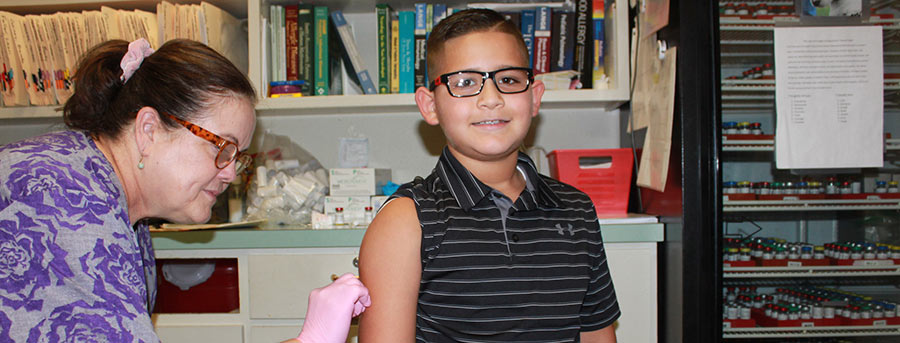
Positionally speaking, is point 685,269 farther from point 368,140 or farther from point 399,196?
point 368,140

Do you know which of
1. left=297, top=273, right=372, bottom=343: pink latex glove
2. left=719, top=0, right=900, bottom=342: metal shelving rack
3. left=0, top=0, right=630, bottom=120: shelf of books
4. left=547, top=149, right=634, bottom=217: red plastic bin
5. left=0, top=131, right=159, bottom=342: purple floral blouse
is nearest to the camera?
left=0, top=131, right=159, bottom=342: purple floral blouse

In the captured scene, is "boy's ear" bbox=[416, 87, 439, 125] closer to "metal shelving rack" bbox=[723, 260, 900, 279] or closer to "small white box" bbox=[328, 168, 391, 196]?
"small white box" bbox=[328, 168, 391, 196]

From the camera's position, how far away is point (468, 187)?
979 millimetres

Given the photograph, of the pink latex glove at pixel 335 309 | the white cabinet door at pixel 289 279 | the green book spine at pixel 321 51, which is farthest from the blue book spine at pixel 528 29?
the pink latex glove at pixel 335 309

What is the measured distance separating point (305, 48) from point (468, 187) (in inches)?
43.5

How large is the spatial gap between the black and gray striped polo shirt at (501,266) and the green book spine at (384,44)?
883mm

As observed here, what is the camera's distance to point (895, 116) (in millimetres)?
1407

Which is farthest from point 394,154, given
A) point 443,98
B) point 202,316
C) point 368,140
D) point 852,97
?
point 852,97

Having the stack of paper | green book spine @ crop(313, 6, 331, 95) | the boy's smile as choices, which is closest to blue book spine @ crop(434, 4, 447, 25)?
green book spine @ crop(313, 6, 331, 95)

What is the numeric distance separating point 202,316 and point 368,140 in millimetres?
876

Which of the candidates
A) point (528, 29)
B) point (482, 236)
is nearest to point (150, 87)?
point (482, 236)

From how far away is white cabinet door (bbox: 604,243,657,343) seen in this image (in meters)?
1.49

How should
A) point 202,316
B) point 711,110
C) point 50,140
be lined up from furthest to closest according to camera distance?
point 202,316 < point 711,110 < point 50,140

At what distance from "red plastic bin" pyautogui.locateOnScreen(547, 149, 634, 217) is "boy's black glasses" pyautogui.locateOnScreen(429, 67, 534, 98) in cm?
75
